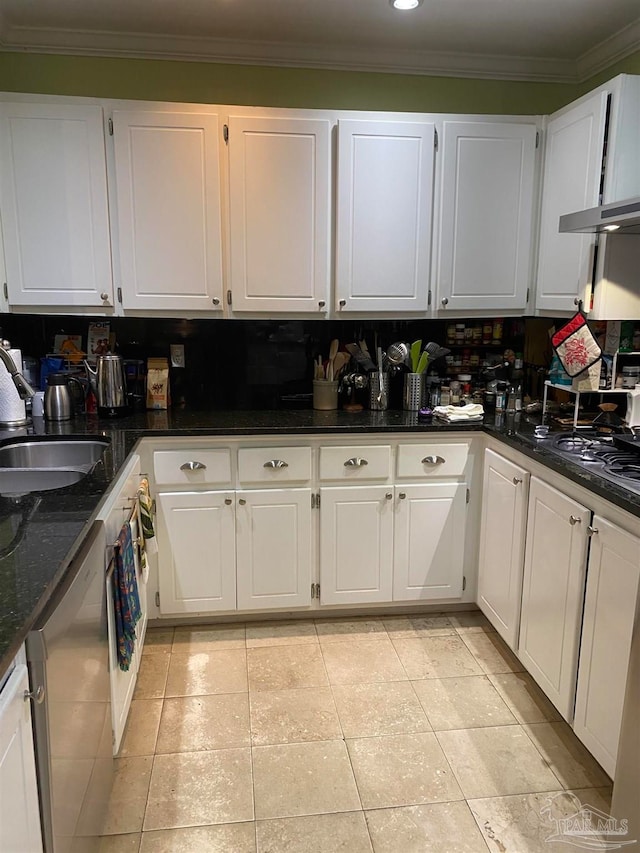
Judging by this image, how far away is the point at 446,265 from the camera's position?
2.88 metres

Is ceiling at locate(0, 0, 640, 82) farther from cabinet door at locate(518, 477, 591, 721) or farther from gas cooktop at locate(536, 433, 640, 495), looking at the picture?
cabinet door at locate(518, 477, 591, 721)

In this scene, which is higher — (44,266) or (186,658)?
(44,266)

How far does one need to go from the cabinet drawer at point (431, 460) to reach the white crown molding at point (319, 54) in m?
1.77

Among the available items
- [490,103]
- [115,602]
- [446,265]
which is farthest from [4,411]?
[490,103]

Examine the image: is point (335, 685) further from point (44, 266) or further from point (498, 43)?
point (498, 43)

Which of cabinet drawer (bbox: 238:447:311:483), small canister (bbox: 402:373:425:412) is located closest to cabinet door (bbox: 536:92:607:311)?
small canister (bbox: 402:373:425:412)

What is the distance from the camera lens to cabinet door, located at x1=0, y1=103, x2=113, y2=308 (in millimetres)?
2617

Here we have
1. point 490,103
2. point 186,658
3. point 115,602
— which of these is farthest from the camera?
point 490,103

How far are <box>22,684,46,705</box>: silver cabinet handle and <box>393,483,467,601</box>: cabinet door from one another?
187cm

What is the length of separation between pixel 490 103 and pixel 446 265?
887mm

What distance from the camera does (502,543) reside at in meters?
2.60

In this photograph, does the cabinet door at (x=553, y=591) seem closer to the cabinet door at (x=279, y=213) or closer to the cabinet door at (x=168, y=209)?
the cabinet door at (x=279, y=213)

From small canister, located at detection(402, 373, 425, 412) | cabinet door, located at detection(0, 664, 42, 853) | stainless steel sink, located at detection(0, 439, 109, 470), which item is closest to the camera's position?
cabinet door, located at detection(0, 664, 42, 853)

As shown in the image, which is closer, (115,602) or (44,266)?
(115,602)
